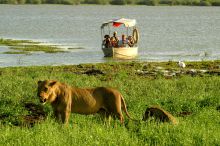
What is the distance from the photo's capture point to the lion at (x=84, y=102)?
419 inches

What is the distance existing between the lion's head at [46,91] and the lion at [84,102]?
0.52ft

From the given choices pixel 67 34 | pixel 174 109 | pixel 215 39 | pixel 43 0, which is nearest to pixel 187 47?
pixel 215 39

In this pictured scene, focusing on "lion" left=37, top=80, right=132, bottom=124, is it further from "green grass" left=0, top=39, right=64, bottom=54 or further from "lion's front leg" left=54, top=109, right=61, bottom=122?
"green grass" left=0, top=39, right=64, bottom=54

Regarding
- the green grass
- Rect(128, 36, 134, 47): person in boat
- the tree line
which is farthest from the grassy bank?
the tree line

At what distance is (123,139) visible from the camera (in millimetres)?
9047

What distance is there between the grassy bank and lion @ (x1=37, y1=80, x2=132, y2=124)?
202 mm

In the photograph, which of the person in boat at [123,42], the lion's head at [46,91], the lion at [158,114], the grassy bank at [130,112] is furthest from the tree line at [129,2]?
the lion's head at [46,91]

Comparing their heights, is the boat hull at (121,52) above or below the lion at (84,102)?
below

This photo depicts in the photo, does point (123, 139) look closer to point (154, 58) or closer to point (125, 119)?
point (125, 119)

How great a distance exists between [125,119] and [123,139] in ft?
7.53

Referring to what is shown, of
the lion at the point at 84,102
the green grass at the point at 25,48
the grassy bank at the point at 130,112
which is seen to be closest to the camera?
the grassy bank at the point at 130,112

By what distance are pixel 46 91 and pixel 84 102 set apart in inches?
37.0

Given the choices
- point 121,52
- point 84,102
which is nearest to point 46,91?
point 84,102

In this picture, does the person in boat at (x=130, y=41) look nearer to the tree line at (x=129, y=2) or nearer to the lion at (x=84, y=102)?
the lion at (x=84, y=102)
